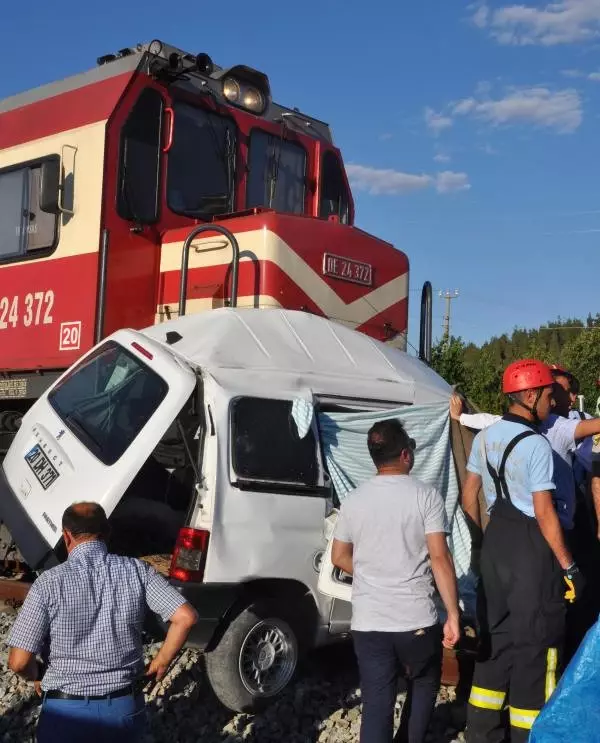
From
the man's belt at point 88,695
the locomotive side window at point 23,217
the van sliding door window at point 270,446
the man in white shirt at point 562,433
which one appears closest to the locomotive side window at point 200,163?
the locomotive side window at point 23,217

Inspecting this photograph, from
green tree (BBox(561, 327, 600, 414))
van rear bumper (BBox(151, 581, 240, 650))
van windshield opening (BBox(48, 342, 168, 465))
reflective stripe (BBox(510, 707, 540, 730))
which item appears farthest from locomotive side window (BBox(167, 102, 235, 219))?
green tree (BBox(561, 327, 600, 414))

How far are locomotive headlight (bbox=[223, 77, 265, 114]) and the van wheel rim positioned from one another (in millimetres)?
4955

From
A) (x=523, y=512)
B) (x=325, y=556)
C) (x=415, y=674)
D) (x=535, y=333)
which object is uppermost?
(x=535, y=333)

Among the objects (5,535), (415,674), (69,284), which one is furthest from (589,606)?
(69,284)

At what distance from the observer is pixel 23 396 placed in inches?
313

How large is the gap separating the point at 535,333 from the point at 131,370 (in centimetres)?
6232

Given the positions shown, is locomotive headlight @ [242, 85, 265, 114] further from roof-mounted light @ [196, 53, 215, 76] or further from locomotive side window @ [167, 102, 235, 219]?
roof-mounted light @ [196, 53, 215, 76]

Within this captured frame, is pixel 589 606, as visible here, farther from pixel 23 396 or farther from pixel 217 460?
pixel 23 396

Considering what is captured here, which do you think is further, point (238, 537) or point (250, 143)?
point (250, 143)

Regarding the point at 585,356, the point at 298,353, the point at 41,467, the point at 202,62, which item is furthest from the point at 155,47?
the point at 585,356

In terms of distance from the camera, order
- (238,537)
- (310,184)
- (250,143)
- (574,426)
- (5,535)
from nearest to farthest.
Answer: (238,537)
(574,426)
(5,535)
(250,143)
(310,184)

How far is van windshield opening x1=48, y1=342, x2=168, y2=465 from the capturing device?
5.64 m

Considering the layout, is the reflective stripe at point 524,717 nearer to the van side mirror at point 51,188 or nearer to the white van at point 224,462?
the white van at point 224,462

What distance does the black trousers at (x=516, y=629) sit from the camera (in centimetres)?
459
